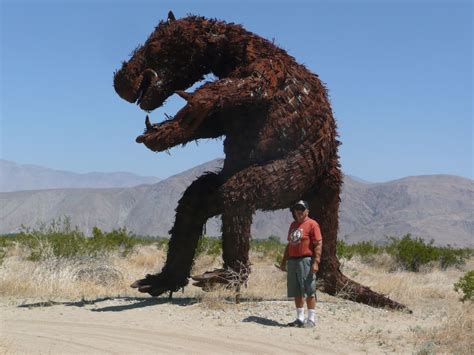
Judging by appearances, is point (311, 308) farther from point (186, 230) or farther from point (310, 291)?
point (186, 230)

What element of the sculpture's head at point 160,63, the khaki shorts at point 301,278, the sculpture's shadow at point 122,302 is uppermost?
the sculpture's head at point 160,63

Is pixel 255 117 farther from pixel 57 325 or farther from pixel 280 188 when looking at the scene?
pixel 57 325

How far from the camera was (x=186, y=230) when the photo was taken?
315 inches

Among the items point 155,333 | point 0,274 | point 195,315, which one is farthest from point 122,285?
point 155,333

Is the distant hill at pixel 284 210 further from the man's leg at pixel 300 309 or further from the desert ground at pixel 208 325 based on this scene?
the man's leg at pixel 300 309

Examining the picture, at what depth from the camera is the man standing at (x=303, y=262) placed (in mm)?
6816

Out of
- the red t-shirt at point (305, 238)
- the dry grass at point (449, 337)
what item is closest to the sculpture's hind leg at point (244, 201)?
the red t-shirt at point (305, 238)

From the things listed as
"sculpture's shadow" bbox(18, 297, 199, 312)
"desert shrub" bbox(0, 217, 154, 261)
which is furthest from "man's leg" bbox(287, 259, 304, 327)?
"desert shrub" bbox(0, 217, 154, 261)

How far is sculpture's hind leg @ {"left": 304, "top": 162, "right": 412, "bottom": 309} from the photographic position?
27.2ft

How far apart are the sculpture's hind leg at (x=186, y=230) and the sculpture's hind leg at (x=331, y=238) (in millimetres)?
1328

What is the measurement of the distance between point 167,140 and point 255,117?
3.77 feet

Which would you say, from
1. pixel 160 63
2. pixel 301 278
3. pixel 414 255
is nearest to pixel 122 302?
pixel 301 278

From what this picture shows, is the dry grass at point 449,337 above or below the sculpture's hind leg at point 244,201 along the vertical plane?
below

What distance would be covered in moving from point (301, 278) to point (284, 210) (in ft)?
323
